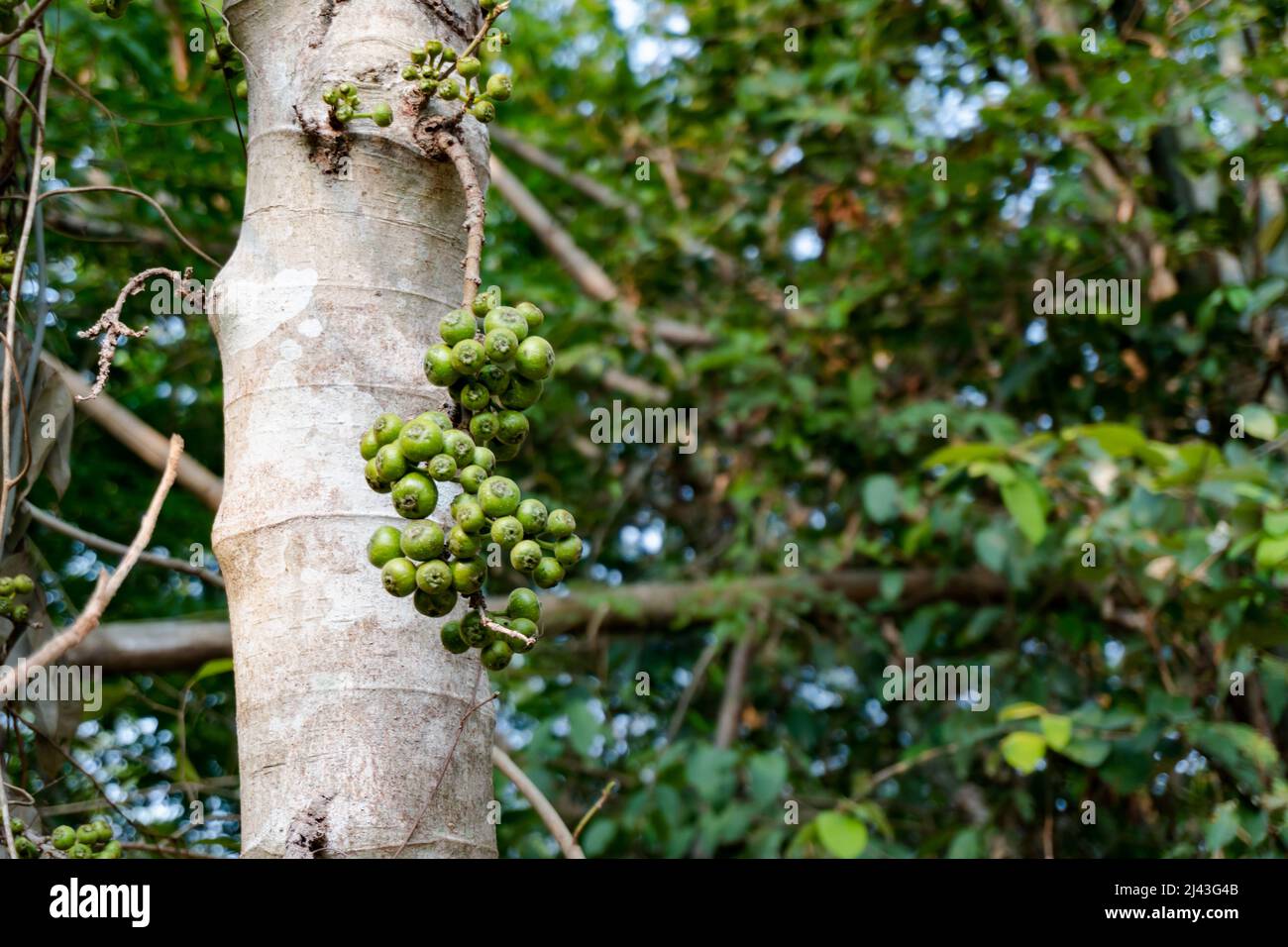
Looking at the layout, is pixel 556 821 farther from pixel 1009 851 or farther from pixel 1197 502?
pixel 1009 851

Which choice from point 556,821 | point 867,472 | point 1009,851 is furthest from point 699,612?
point 556,821

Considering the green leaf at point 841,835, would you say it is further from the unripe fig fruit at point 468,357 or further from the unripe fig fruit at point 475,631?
the unripe fig fruit at point 468,357

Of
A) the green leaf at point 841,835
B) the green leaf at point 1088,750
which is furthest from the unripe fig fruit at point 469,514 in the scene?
the green leaf at point 1088,750

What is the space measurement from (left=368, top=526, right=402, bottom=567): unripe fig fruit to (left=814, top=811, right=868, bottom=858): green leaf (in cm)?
208

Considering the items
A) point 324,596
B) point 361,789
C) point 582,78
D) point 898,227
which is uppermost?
point 582,78

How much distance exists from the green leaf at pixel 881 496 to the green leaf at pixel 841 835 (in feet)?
3.38

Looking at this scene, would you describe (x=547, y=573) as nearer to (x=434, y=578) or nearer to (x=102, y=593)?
(x=434, y=578)

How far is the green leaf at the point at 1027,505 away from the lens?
319 cm

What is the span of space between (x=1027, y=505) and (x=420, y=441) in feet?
7.90

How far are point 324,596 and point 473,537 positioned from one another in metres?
0.22

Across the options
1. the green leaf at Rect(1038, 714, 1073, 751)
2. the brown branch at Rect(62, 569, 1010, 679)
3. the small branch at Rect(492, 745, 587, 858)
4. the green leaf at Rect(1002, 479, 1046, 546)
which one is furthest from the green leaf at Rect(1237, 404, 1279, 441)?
the small branch at Rect(492, 745, 587, 858)

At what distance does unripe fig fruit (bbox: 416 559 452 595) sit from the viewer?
1.13 m

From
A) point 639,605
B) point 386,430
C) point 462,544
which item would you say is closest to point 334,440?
point 386,430

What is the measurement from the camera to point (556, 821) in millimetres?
1534
